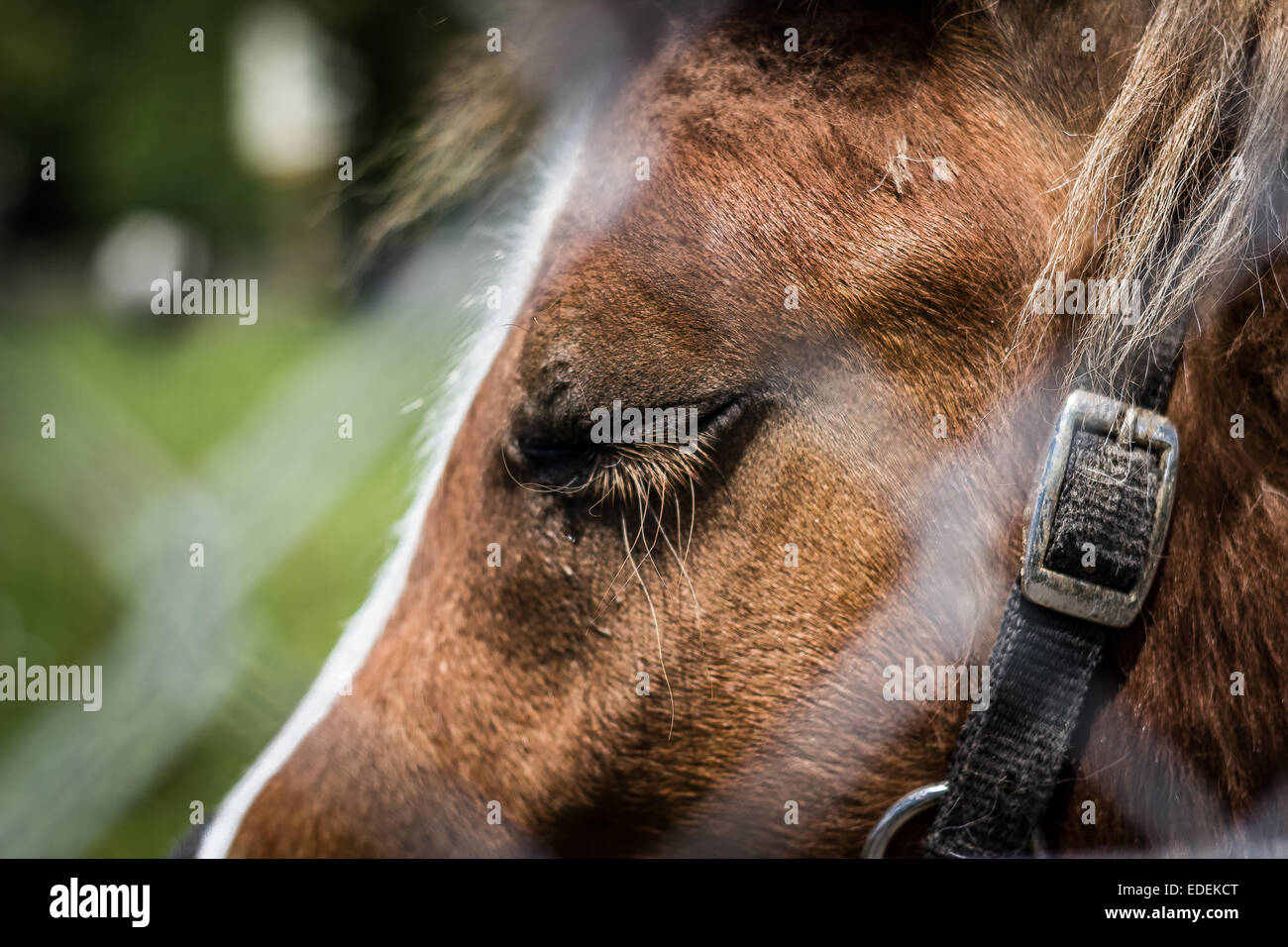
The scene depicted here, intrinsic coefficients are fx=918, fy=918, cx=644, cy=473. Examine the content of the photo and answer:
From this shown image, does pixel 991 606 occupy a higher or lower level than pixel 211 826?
higher

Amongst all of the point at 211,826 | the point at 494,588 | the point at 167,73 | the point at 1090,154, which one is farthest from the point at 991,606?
the point at 167,73

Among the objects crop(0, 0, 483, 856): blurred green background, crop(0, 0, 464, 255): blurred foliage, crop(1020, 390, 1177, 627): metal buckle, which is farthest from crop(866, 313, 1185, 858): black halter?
crop(0, 0, 464, 255): blurred foliage

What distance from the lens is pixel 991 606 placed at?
3.57 feet

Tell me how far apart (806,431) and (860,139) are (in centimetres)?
36

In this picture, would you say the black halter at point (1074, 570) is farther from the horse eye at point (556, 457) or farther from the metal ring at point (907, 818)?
the horse eye at point (556, 457)

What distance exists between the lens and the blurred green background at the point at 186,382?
3074 millimetres

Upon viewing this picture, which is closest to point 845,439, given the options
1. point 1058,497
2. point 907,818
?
point 1058,497

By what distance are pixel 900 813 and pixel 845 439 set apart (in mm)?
459

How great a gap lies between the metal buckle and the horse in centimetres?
4

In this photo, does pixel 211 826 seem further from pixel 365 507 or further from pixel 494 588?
pixel 365 507

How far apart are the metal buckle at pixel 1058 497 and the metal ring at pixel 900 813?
0.27 meters

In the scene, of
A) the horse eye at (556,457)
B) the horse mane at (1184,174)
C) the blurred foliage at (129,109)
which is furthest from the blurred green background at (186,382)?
the horse mane at (1184,174)

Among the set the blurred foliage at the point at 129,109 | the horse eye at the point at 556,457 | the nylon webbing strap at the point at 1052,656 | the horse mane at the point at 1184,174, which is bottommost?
the nylon webbing strap at the point at 1052,656

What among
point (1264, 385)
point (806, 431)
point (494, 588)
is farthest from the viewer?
point (494, 588)
